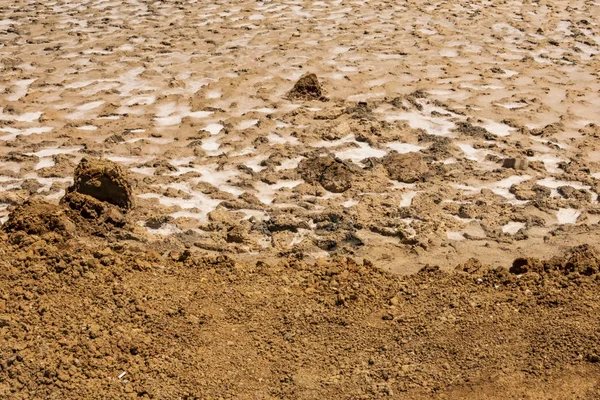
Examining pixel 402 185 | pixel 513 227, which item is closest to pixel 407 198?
pixel 402 185

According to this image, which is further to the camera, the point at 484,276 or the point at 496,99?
the point at 496,99

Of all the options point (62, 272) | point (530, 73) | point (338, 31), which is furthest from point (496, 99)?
point (62, 272)

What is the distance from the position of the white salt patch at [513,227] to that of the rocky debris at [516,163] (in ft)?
2.86

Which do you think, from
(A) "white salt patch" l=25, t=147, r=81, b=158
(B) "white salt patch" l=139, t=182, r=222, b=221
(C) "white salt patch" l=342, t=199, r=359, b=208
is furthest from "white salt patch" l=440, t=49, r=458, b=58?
(A) "white salt patch" l=25, t=147, r=81, b=158

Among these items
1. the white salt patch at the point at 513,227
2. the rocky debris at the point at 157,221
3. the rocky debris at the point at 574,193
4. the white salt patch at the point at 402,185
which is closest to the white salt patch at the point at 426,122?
the white salt patch at the point at 402,185

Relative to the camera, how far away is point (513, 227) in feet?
16.1

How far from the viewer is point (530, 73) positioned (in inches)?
309

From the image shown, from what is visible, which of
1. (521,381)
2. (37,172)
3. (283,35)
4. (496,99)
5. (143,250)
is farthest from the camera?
(283,35)

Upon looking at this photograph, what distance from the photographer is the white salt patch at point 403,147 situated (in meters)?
6.02

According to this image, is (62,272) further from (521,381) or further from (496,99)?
(496,99)

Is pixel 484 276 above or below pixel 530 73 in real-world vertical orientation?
above

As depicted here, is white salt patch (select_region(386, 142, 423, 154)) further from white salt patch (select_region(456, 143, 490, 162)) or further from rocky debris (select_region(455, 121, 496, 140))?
rocky debris (select_region(455, 121, 496, 140))

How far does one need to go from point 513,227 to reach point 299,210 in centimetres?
140

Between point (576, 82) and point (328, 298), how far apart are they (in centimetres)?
481
